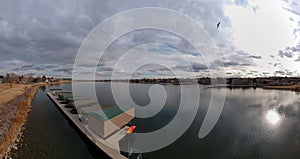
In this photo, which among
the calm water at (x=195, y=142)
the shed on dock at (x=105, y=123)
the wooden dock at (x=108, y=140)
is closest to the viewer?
the wooden dock at (x=108, y=140)

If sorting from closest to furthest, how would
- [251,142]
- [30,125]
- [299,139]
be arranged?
[251,142] < [299,139] < [30,125]

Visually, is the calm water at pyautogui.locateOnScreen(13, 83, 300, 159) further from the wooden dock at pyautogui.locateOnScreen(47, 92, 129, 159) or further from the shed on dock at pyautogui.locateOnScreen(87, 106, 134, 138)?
Result: the shed on dock at pyautogui.locateOnScreen(87, 106, 134, 138)

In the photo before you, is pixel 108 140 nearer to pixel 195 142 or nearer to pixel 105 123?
pixel 105 123

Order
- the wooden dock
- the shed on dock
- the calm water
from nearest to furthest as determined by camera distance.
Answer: the wooden dock
the calm water
the shed on dock

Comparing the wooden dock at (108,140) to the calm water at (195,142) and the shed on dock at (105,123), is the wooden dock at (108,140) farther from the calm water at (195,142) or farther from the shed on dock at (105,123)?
the calm water at (195,142)

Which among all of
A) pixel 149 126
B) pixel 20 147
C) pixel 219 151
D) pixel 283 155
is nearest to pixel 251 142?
pixel 283 155

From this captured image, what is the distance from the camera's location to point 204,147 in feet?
48.1

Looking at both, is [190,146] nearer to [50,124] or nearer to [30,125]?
[50,124]

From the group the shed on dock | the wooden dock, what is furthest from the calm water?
the shed on dock

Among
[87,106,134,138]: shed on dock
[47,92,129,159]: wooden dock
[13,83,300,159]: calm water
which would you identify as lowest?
[13,83,300,159]: calm water

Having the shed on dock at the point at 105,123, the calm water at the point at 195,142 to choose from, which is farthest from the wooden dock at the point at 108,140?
the calm water at the point at 195,142

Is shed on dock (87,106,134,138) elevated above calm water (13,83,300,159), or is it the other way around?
shed on dock (87,106,134,138)

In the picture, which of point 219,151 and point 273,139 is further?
point 273,139

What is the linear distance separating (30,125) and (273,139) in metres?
27.6
